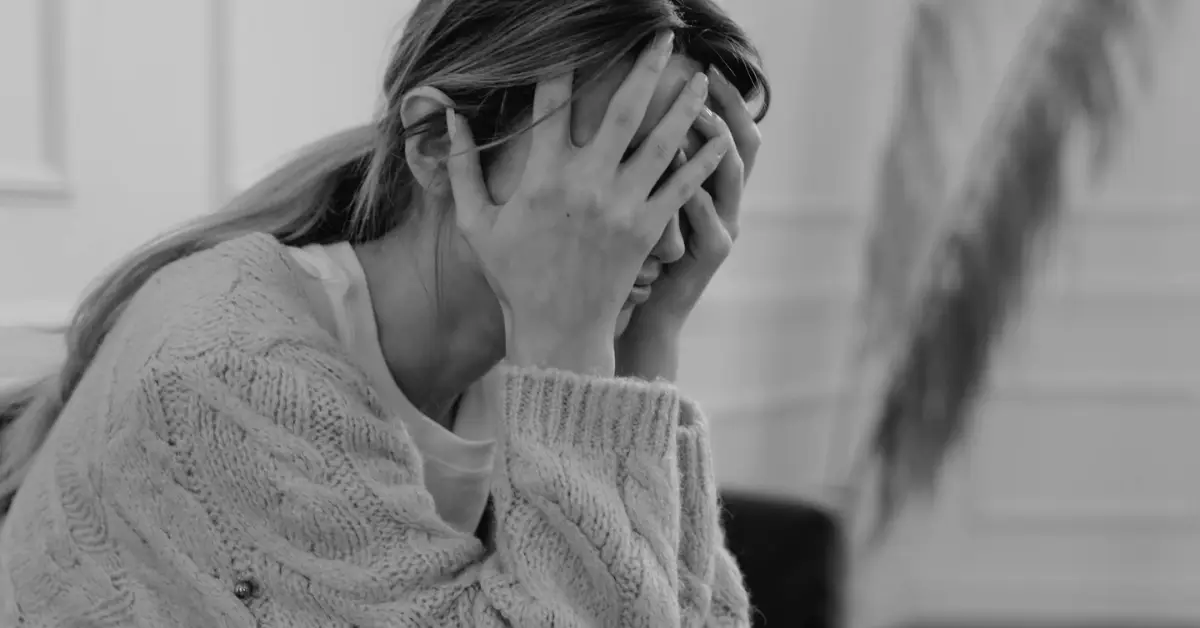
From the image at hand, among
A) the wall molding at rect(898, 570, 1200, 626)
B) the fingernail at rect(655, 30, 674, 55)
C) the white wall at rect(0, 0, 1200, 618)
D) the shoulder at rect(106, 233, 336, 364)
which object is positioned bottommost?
the wall molding at rect(898, 570, 1200, 626)

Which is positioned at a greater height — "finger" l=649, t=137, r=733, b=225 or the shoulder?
"finger" l=649, t=137, r=733, b=225

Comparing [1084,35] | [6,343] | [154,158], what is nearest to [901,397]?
[1084,35]

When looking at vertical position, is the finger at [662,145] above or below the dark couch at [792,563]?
above

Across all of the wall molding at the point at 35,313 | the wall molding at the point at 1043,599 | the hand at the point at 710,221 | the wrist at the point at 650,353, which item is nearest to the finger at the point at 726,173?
the hand at the point at 710,221

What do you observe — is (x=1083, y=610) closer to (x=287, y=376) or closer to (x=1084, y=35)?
(x=1084, y=35)

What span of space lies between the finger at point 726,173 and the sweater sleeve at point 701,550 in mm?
162

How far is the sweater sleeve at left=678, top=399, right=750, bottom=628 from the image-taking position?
3.10 ft

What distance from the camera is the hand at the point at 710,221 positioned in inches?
38.4

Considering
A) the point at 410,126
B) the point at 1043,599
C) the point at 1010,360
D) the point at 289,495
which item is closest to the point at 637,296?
the point at 410,126

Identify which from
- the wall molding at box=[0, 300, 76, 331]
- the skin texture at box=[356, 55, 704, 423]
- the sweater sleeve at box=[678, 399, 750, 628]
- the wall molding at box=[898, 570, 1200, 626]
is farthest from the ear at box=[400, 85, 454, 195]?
the wall molding at box=[898, 570, 1200, 626]

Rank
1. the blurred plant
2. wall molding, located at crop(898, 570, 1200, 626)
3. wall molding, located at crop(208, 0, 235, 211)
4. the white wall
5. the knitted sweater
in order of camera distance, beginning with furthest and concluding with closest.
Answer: wall molding, located at crop(898, 570, 1200, 626)
the white wall
the blurred plant
wall molding, located at crop(208, 0, 235, 211)
the knitted sweater

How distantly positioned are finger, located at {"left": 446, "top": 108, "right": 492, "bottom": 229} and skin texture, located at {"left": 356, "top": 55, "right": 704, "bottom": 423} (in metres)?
0.02

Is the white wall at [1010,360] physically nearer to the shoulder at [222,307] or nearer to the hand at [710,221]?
the hand at [710,221]

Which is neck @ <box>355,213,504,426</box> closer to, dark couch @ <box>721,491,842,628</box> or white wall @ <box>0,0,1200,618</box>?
dark couch @ <box>721,491,842,628</box>
